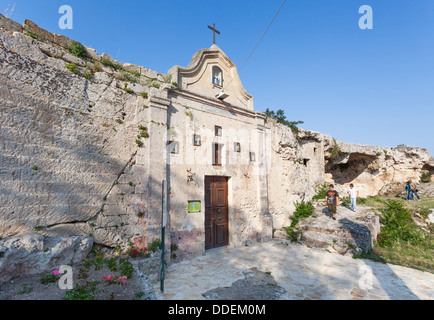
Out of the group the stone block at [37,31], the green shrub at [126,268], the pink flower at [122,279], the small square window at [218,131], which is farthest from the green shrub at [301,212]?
the stone block at [37,31]

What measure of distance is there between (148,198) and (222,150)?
295cm

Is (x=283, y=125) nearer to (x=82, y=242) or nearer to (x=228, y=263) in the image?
(x=228, y=263)

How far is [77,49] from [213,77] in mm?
4049

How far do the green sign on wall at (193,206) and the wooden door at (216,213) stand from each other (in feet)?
1.48

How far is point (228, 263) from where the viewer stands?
5.85 metres

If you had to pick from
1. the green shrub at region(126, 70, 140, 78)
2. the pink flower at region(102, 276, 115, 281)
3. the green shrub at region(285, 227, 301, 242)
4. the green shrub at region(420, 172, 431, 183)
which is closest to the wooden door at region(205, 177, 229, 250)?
the green shrub at region(285, 227, 301, 242)

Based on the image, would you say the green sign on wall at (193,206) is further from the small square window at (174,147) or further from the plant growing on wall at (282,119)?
the plant growing on wall at (282,119)

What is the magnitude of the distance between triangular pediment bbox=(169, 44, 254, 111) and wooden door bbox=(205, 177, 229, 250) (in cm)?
277

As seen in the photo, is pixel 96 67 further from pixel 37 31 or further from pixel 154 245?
pixel 154 245

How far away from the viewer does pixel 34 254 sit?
341cm

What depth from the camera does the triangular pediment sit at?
6.76 meters

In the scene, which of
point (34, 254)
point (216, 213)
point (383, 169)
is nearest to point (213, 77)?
point (216, 213)

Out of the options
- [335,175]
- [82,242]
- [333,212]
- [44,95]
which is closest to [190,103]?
[44,95]

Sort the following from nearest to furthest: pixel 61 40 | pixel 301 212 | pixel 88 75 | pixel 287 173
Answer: pixel 61 40 < pixel 88 75 < pixel 301 212 < pixel 287 173
